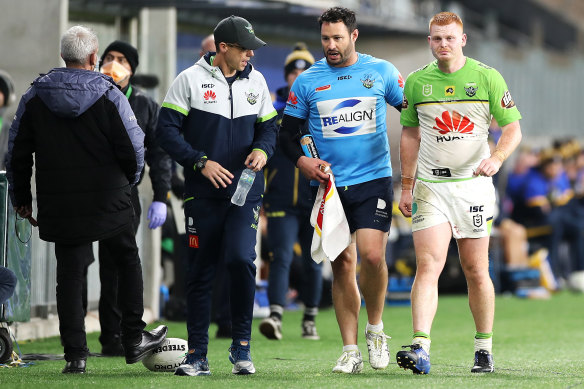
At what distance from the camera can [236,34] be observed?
725 cm

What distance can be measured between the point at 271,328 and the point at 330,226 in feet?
10.5

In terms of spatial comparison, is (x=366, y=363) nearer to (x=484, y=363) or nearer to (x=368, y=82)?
(x=484, y=363)

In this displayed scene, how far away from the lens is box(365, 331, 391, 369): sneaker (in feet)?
24.9

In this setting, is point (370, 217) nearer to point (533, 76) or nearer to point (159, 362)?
point (159, 362)

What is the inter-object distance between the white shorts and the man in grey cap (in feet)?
3.44

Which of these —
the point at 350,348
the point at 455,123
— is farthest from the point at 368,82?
the point at 350,348

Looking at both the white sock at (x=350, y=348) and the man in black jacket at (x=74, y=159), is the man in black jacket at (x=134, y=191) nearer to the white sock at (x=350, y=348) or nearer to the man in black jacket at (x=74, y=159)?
the man in black jacket at (x=74, y=159)

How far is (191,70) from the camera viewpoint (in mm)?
7328

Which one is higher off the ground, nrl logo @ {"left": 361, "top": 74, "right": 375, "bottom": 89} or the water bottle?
nrl logo @ {"left": 361, "top": 74, "right": 375, "bottom": 89}

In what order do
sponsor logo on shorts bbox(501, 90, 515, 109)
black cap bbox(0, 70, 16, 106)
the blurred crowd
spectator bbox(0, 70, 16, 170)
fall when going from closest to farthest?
sponsor logo on shorts bbox(501, 90, 515, 109)
spectator bbox(0, 70, 16, 170)
black cap bbox(0, 70, 16, 106)
the blurred crowd

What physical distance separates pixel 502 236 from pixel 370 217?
34.8 ft

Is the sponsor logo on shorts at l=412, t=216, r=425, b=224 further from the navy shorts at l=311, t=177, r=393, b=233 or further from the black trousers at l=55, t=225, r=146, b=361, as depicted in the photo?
the black trousers at l=55, t=225, r=146, b=361

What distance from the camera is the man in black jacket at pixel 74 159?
23.2 ft

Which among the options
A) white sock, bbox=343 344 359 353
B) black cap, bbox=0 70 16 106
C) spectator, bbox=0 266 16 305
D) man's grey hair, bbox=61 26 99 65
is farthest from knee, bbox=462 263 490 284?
black cap, bbox=0 70 16 106
